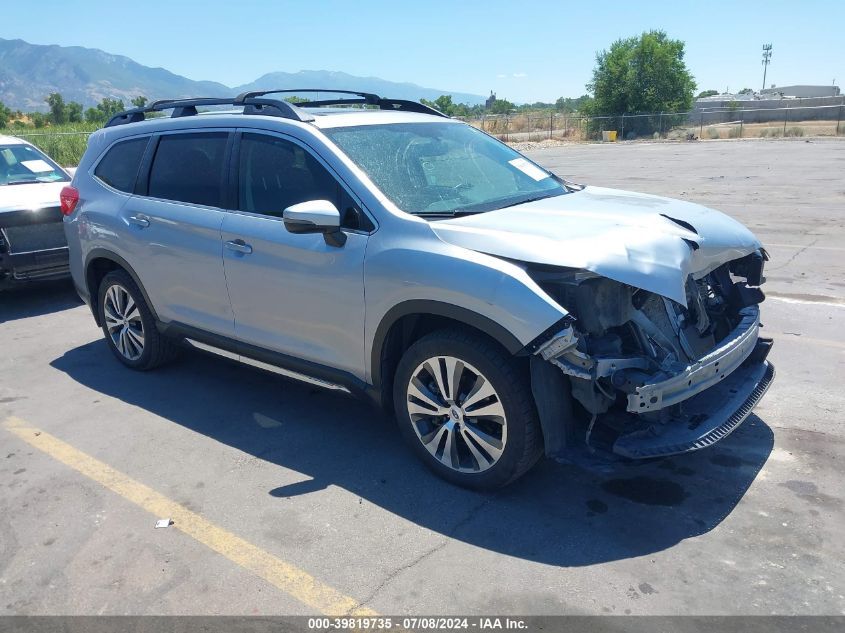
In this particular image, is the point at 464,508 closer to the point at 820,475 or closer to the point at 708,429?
the point at 708,429

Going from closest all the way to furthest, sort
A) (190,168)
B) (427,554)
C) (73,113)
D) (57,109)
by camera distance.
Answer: (427,554) → (190,168) → (57,109) → (73,113)

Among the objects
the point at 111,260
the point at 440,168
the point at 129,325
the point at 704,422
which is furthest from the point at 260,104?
the point at 704,422

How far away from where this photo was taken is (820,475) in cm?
374

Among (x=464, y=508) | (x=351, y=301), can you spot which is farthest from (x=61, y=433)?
(x=464, y=508)

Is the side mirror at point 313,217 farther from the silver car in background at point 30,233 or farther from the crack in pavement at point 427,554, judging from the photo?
the silver car in background at point 30,233

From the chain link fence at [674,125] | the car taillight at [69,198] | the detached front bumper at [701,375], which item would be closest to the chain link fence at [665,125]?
the chain link fence at [674,125]

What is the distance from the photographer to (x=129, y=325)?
5.66 m

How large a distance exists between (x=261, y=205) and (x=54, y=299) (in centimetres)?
538

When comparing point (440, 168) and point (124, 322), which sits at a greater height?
point (440, 168)

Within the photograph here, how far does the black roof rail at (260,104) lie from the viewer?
4619 mm

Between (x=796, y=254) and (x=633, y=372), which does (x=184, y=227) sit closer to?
(x=633, y=372)

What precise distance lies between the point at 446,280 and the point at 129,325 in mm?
3318

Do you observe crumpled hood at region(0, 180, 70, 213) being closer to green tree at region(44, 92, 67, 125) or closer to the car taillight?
the car taillight

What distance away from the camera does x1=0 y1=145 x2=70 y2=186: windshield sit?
8.66m
